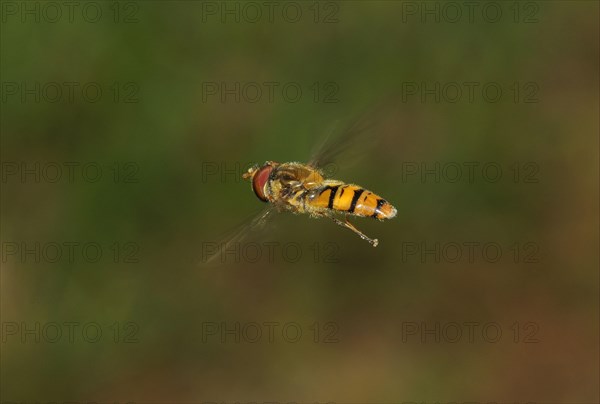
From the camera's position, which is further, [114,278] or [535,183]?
[535,183]

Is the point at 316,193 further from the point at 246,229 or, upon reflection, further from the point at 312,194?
the point at 246,229

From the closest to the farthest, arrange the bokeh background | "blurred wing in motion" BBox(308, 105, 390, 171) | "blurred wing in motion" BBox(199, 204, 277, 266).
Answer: "blurred wing in motion" BBox(199, 204, 277, 266), "blurred wing in motion" BBox(308, 105, 390, 171), the bokeh background

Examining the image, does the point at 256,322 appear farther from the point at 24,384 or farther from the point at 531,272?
the point at 531,272

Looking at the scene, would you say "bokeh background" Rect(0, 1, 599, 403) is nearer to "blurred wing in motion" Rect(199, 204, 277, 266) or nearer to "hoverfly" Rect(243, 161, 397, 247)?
"hoverfly" Rect(243, 161, 397, 247)

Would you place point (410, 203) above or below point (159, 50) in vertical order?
below

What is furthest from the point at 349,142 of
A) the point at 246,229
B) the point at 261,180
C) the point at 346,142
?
the point at 246,229

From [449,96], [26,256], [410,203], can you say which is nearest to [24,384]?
[26,256]

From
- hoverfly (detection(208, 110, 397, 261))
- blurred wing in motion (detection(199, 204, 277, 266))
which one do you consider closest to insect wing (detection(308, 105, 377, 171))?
hoverfly (detection(208, 110, 397, 261))
